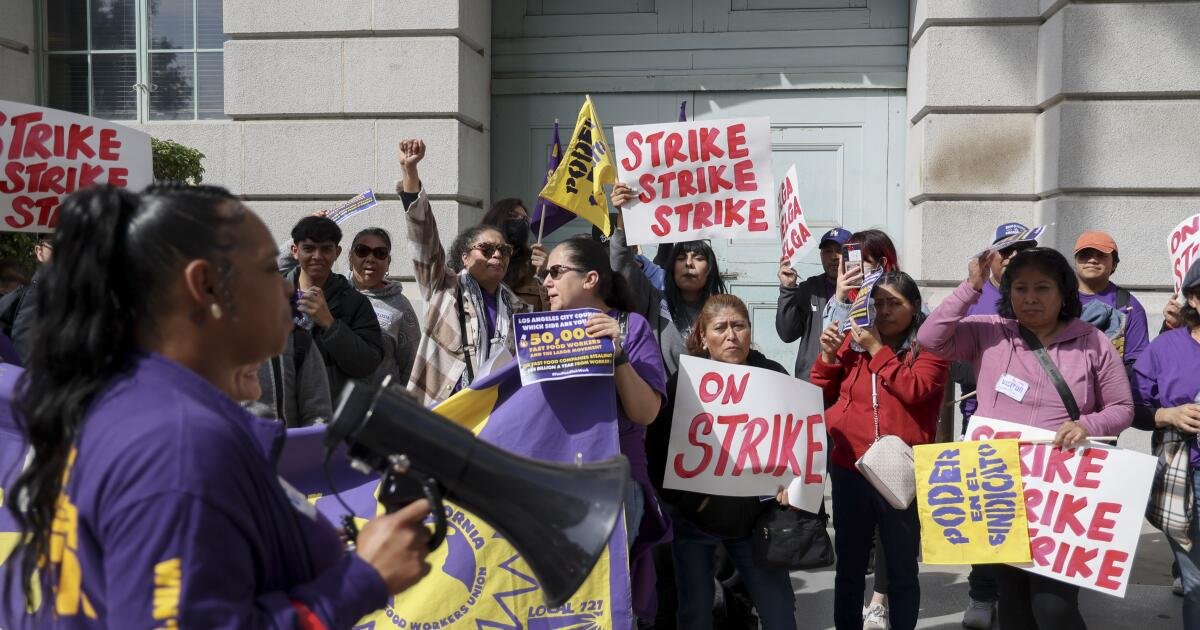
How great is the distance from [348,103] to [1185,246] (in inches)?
236

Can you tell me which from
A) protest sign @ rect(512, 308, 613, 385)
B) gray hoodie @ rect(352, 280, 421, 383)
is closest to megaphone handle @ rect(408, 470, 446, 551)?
protest sign @ rect(512, 308, 613, 385)

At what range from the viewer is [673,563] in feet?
16.4

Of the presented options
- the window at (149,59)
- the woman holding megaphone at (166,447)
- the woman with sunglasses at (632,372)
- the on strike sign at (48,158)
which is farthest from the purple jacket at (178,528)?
the window at (149,59)

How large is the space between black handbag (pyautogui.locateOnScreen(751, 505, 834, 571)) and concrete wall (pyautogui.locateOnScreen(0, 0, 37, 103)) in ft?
25.8

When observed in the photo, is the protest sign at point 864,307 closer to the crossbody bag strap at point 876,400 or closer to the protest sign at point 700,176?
the crossbody bag strap at point 876,400

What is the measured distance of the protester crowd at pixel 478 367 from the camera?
1.60 meters

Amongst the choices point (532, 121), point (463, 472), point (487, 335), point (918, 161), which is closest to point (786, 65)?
point (918, 161)

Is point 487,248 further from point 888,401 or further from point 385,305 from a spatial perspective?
point 888,401

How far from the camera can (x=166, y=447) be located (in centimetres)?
153

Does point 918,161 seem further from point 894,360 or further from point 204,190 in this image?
point 204,190

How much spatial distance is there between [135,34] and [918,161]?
676 cm

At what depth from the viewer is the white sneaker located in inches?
218

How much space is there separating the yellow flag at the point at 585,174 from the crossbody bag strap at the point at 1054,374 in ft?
7.82

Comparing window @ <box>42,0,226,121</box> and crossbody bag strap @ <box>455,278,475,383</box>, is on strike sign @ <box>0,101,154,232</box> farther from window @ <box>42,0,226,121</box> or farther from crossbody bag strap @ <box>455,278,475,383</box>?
window @ <box>42,0,226,121</box>
